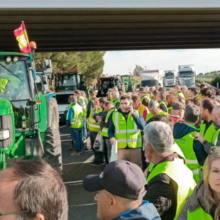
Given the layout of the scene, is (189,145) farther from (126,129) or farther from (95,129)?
(95,129)

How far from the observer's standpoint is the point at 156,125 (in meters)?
3.33

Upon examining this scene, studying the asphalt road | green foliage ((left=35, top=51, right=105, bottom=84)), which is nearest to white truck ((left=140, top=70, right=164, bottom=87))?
green foliage ((left=35, top=51, right=105, bottom=84))

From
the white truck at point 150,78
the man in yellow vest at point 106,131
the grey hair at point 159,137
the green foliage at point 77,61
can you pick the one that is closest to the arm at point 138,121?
the man in yellow vest at point 106,131

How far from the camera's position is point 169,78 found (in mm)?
44469

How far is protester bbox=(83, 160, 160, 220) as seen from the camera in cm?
205

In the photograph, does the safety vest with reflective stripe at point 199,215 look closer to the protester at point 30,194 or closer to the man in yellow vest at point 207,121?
the protester at point 30,194

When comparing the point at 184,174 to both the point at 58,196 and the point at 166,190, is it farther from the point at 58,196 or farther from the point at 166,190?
the point at 58,196

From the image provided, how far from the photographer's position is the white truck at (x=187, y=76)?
4003 centimetres

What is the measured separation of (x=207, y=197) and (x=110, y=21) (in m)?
16.2

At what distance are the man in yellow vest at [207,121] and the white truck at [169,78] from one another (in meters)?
39.7

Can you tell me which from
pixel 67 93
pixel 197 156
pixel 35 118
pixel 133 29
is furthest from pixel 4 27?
pixel 197 156

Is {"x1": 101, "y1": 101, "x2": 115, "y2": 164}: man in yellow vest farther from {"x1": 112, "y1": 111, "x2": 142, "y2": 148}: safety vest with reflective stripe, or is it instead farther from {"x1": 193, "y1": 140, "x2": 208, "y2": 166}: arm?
{"x1": 193, "y1": 140, "x2": 208, "y2": 166}: arm

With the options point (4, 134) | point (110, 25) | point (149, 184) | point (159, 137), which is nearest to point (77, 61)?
point (110, 25)

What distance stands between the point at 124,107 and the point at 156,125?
10.2 ft
